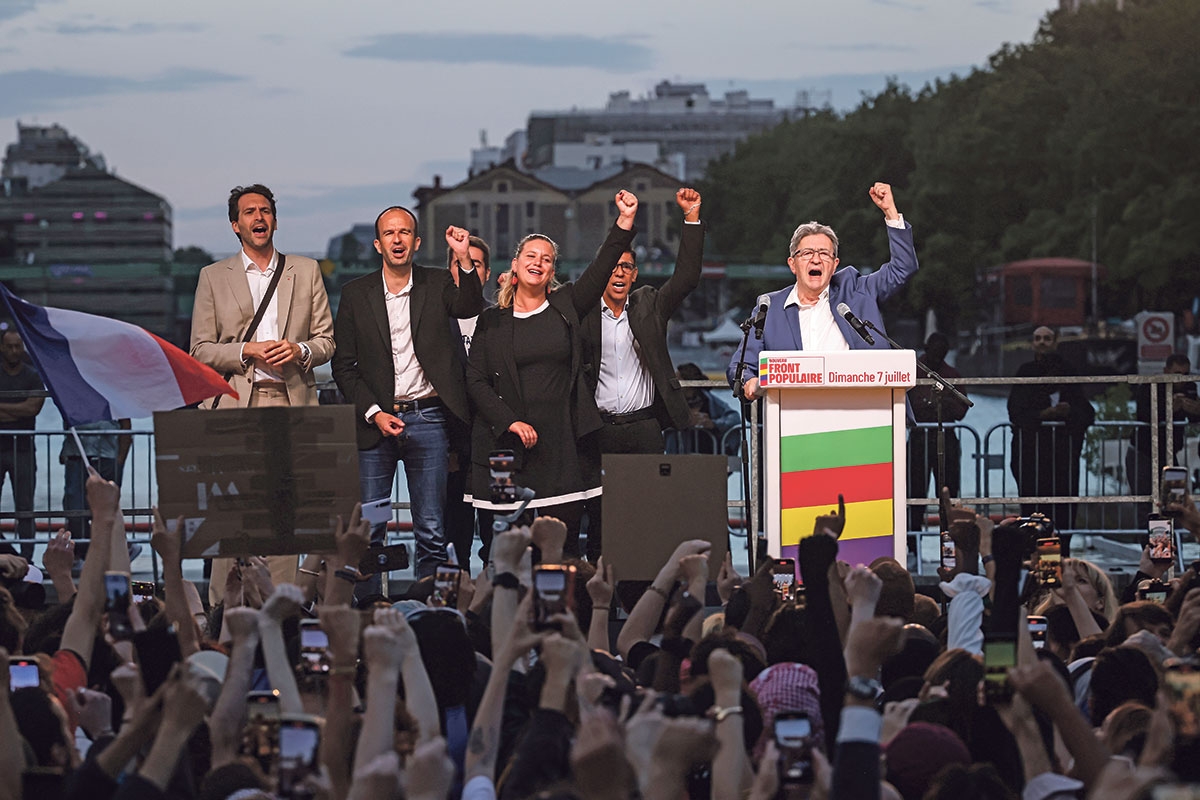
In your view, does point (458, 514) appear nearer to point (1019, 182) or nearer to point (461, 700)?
point (461, 700)

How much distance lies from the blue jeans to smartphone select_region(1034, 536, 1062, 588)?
3.09 metres

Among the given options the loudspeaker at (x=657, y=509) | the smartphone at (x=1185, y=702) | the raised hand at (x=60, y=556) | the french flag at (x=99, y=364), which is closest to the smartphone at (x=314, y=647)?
the smartphone at (x=1185, y=702)

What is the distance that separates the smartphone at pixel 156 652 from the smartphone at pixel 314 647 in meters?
0.56

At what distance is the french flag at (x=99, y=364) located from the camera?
7.86 m

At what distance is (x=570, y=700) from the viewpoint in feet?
14.9

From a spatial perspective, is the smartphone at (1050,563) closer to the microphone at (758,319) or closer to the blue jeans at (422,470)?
the microphone at (758,319)

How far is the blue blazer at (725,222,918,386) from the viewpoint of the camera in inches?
341

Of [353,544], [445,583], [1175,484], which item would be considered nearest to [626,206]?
[353,544]

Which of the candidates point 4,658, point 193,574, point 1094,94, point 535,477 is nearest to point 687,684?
point 4,658

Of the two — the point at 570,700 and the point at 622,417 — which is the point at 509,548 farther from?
the point at 622,417

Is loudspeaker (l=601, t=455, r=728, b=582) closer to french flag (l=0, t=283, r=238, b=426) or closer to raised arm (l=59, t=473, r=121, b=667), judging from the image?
french flag (l=0, t=283, r=238, b=426)

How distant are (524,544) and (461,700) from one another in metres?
0.70

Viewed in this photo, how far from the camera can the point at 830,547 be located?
16.2 ft

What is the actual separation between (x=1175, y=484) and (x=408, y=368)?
349cm
